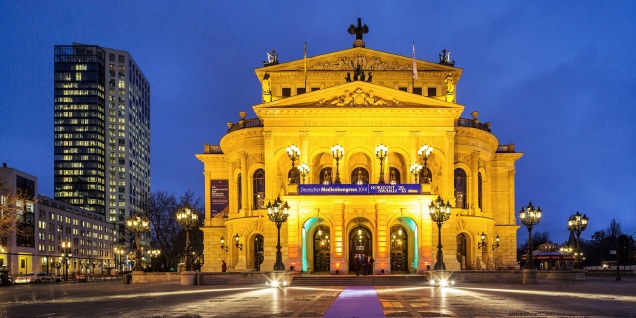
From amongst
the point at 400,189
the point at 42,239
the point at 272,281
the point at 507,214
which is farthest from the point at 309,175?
the point at 42,239

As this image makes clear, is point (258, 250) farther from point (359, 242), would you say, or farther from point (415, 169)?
point (415, 169)

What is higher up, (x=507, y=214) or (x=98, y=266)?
(x=507, y=214)

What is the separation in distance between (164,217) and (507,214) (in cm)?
4387

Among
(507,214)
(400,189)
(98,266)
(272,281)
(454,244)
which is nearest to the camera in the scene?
(272,281)

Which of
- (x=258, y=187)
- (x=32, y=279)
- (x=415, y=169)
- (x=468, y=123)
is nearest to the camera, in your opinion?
(x=415, y=169)

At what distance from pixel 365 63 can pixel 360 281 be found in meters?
29.9

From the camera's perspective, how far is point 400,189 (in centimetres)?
5766

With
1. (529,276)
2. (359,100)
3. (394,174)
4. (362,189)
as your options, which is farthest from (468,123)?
(529,276)

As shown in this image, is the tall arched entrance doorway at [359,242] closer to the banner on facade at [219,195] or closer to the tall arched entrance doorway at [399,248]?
the tall arched entrance doorway at [399,248]

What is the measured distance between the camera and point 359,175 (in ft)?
220

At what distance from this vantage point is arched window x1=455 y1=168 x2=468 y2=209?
69125mm

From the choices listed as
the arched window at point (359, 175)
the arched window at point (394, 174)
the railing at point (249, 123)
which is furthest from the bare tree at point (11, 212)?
the arched window at point (394, 174)

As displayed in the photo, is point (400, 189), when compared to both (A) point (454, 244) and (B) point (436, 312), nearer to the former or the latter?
(A) point (454, 244)

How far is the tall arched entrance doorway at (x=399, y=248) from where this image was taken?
6378 cm
